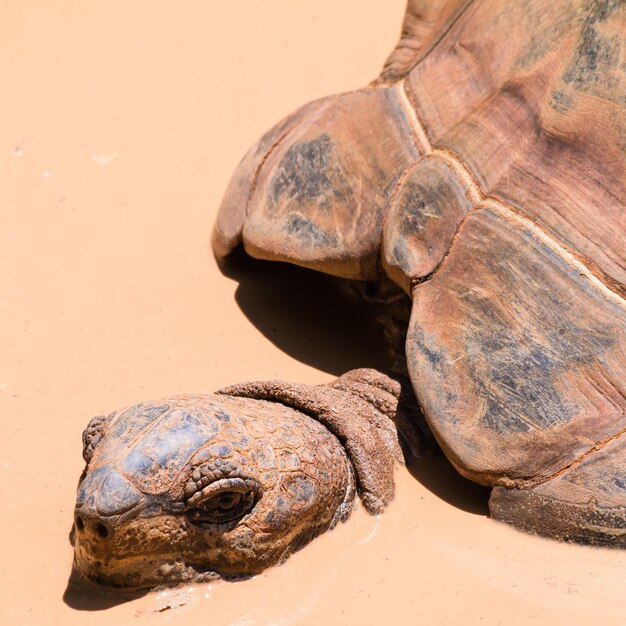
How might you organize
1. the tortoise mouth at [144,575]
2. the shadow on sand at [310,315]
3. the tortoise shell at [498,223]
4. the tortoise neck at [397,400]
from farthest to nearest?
1. the shadow on sand at [310,315]
2. the tortoise neck at [397,400]
3. the tortoise shell at [498,223]
4. the tortoise mouth at [144,575]

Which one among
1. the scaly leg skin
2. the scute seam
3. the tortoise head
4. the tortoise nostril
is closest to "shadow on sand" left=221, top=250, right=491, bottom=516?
the scute seam

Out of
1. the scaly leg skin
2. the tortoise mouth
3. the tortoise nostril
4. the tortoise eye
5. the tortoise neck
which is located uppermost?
the tortoise nostril

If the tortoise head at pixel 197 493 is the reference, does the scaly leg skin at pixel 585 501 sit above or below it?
below

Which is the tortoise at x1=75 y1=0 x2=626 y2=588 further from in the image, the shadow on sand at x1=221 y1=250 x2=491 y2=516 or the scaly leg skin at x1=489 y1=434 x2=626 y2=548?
the shadow on sand at x1=221 y1=250 x2=491 y2=516

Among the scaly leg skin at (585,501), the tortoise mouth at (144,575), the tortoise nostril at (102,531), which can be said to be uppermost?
the tortoise nostril at (102,531)

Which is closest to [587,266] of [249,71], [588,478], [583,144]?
[583,144]

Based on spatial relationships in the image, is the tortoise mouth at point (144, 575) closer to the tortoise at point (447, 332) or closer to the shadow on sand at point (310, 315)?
the tortoise at point (447, 332)

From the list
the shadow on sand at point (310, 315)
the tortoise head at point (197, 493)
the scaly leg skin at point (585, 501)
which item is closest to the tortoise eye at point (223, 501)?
the tortoise head at point (197, 493)
